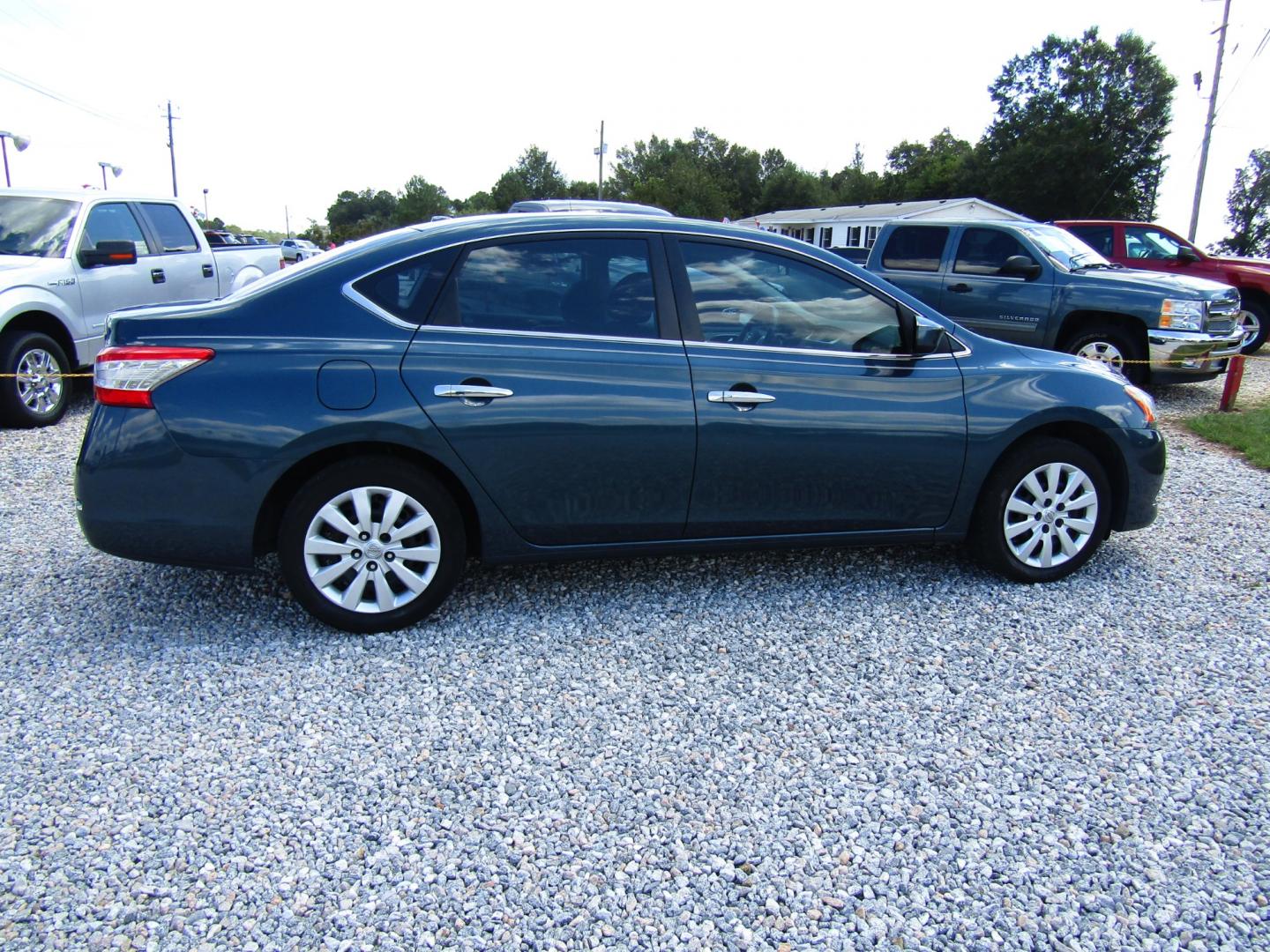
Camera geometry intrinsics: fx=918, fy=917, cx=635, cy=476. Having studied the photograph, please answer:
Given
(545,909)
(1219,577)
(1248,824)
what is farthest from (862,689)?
(1219,577)

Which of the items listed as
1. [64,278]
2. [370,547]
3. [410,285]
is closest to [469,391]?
[410,285]

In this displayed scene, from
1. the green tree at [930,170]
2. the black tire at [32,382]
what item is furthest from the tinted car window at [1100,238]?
the green tree at [930,170]

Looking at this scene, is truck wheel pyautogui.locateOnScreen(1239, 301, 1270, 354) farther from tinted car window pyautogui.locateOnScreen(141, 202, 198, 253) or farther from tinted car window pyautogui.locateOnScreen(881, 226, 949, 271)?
tinted car window pyautogui.locateOnScreen(141, 202, 198, 253)

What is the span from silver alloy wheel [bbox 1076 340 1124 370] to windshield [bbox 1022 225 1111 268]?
2.77ft

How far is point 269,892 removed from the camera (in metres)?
2.35

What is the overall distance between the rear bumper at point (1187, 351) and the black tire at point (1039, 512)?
19.0 ft

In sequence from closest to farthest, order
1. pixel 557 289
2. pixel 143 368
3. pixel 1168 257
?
1. pixel 143 368
2. pixel 557 289
3. pixel 1168 257

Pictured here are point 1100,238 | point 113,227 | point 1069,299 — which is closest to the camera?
point 113,227

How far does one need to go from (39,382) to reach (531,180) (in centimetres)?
8452

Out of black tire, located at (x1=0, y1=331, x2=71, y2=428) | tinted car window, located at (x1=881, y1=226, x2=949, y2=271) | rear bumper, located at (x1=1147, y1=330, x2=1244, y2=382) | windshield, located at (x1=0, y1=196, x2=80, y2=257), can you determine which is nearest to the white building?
tinted car window, located at (x1=881, y1=226, x2=949, y2=271)

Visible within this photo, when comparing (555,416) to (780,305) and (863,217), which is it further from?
(863,217)

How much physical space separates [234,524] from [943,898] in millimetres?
2747

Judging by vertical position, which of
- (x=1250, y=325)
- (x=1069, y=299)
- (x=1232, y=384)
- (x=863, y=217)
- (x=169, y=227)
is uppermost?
(x=863, y=217)

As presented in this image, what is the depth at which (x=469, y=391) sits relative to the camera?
3594mm
